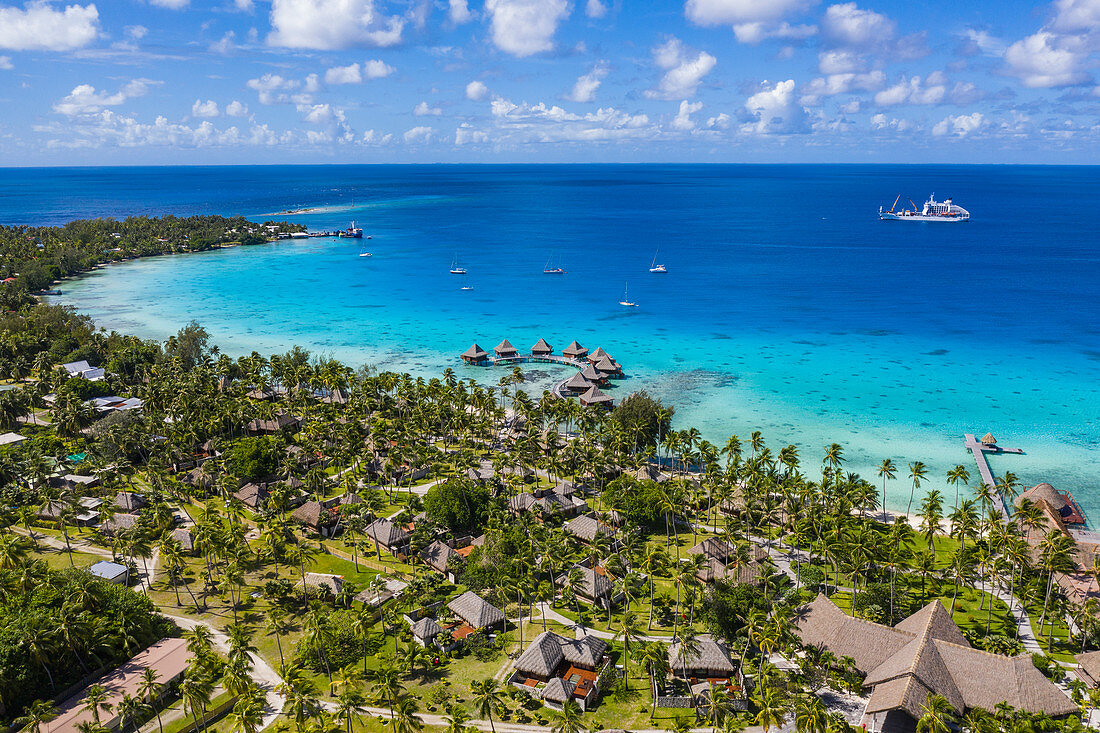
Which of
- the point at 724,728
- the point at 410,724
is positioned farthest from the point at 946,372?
the point at 410,724

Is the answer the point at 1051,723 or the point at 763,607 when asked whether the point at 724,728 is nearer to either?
the point at 763,607

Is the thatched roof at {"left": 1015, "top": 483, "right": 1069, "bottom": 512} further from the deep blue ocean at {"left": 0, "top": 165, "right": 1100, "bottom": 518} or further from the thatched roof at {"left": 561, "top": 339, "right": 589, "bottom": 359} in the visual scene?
the thatched roof at {"left": 561, "top": 339, "right": 589, "bottom": 359}

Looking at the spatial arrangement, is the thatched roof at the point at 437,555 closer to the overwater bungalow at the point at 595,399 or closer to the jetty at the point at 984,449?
the overwater bungalow at the point at 595,399

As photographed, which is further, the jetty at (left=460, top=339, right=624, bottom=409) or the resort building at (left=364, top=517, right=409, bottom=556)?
the jetty at (left=460, top=339, right=624, bottom=409)

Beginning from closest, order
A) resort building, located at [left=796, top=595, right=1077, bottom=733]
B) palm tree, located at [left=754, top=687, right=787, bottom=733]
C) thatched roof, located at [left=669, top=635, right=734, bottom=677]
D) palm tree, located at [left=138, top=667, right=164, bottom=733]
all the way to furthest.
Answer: palm tree, located at [left=754, top=687, right=787, bottom=733], palm tree, located at [left=138, top=667, right=164, bottom=733], resort building, located at [left=796, top=595, right=1077, bottom=733], thatched roof, located at [left=669, top=635, right=734, bottom=677]

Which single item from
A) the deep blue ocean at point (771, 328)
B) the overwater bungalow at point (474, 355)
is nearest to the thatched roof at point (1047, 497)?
the deep blue ocean at point (771, 328)

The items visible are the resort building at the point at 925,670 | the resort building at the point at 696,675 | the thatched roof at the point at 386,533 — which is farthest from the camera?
the thatched roof at the point at 386,533

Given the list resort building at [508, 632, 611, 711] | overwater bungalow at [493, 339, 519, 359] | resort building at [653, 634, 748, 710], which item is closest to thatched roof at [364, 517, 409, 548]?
resort building at [508, 632, 611, 711]
